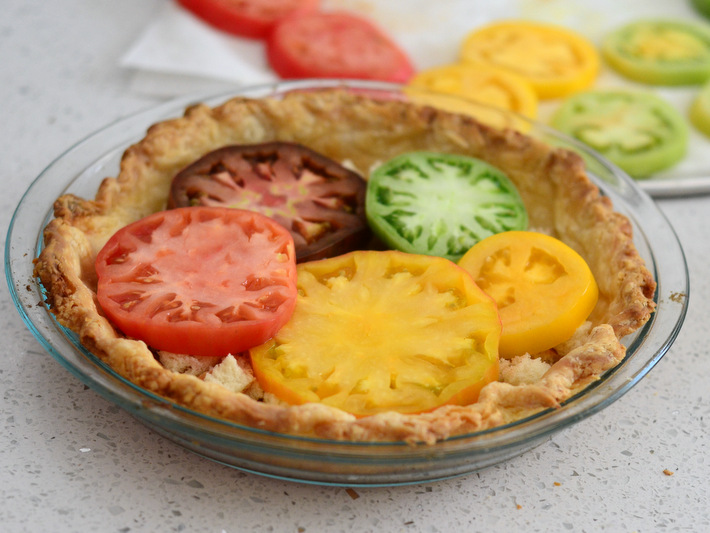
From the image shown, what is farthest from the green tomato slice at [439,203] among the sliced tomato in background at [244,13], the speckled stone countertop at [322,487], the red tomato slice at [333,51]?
the sliced tomato in background at [244,13]

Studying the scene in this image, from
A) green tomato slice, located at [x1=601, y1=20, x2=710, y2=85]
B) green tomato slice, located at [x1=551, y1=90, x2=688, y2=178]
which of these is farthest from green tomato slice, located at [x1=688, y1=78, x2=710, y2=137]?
green tomato slice, located at [x1=601, y1=20, x2=710, y2=85]

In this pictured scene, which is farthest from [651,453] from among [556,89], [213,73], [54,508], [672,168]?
[213,73]

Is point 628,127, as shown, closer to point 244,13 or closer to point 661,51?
point 661,51

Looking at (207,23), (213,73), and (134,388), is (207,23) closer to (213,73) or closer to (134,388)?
(213,73)

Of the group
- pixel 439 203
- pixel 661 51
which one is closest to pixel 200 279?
pixel 439 203

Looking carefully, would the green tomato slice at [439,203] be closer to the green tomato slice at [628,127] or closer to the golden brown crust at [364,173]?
the golden brown crust at [364,173]

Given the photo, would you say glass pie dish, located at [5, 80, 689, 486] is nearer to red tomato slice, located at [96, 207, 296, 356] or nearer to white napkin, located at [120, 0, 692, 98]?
red tomato slice, located at [96, 207, 296, 356]
